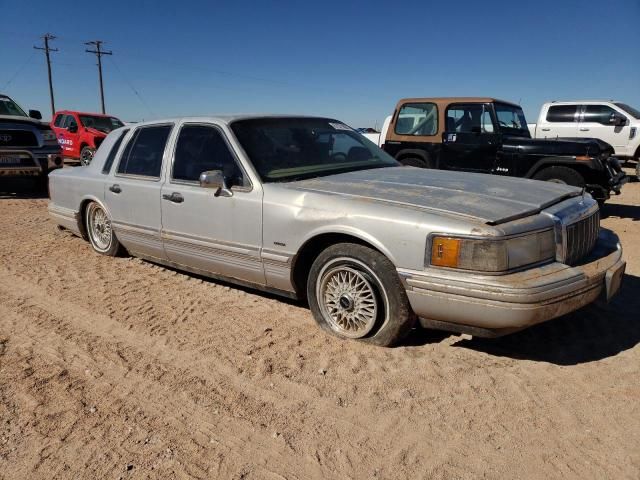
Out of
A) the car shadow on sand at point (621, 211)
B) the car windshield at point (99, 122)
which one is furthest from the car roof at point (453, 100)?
the car windshield at point (99, 122)

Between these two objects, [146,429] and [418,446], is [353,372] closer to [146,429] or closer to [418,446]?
[418,446]

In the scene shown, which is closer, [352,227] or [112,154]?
[352,227]

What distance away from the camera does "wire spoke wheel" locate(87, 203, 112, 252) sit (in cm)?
568

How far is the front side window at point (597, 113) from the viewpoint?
14.1 m

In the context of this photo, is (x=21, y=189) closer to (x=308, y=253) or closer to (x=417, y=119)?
(x=417, y=119)

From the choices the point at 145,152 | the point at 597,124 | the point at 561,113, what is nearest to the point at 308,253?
the point at 145,152

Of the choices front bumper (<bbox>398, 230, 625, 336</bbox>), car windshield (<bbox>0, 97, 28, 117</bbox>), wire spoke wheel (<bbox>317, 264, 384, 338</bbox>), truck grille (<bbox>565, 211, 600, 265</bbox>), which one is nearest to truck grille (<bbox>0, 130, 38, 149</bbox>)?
car windshield (<bbox>0, 97, 28, 117</bbox>)

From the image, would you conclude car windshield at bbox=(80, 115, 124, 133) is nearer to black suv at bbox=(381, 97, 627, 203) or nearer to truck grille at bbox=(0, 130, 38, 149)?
truck grille at bbox=(0, 130, 38, 149)

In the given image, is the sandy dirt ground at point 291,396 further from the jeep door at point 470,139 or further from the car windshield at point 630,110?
the car windshield at point 630,110

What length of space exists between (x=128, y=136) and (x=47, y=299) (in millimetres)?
1802

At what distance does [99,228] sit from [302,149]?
281 centimetres

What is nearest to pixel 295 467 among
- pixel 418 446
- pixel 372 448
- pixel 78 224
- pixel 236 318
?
pixel 372 448

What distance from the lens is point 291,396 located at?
9.56ft

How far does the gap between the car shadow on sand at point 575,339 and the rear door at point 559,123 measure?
1152 centimetres
